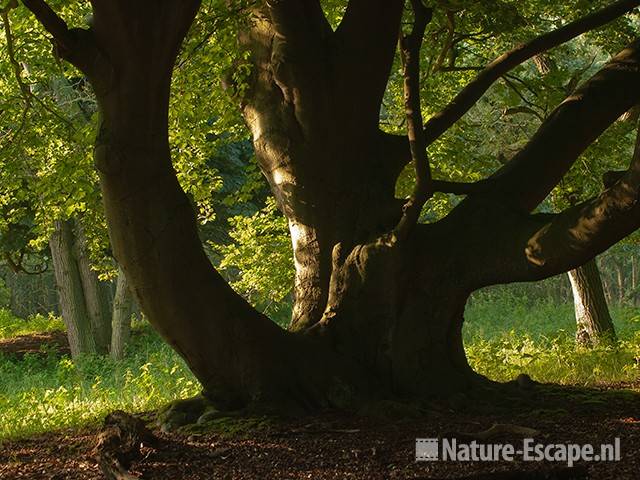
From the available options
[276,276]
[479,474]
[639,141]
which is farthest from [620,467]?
[276,276]

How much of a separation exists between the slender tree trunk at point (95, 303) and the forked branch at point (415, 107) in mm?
15516

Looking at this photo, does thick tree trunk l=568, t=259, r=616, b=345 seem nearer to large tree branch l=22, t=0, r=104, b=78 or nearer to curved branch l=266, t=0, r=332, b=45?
curved branch l=266, t=0, r=332, b=45

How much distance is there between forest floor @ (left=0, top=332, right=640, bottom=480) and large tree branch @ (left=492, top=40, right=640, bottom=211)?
1776mm

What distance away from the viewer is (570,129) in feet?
23.7

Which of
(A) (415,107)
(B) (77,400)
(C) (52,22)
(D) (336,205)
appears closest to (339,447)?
(D) (336,205)

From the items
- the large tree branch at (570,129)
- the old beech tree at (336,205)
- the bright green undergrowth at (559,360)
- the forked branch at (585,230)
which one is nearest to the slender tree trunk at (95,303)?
the bright green undergrowth at (559,360)

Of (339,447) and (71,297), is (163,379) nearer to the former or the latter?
(339,447)

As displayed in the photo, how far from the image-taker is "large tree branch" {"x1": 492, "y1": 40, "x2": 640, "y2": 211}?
712cm

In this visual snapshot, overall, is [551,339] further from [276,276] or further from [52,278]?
[52,278]

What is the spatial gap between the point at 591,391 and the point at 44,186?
18.9 ft

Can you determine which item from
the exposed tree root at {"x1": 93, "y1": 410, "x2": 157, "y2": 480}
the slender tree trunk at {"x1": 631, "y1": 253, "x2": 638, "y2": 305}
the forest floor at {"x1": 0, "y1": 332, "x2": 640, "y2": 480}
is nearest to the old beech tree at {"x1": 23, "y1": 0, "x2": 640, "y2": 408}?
the forest floor at {"x1": 0, "y1": 332, "x2": 640, "y2": 480}

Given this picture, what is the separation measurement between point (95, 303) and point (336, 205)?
15.2 meters

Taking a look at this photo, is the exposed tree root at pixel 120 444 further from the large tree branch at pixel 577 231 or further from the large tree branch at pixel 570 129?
the large tree branch at pixel 570 129

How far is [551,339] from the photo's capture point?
13.3 metres
